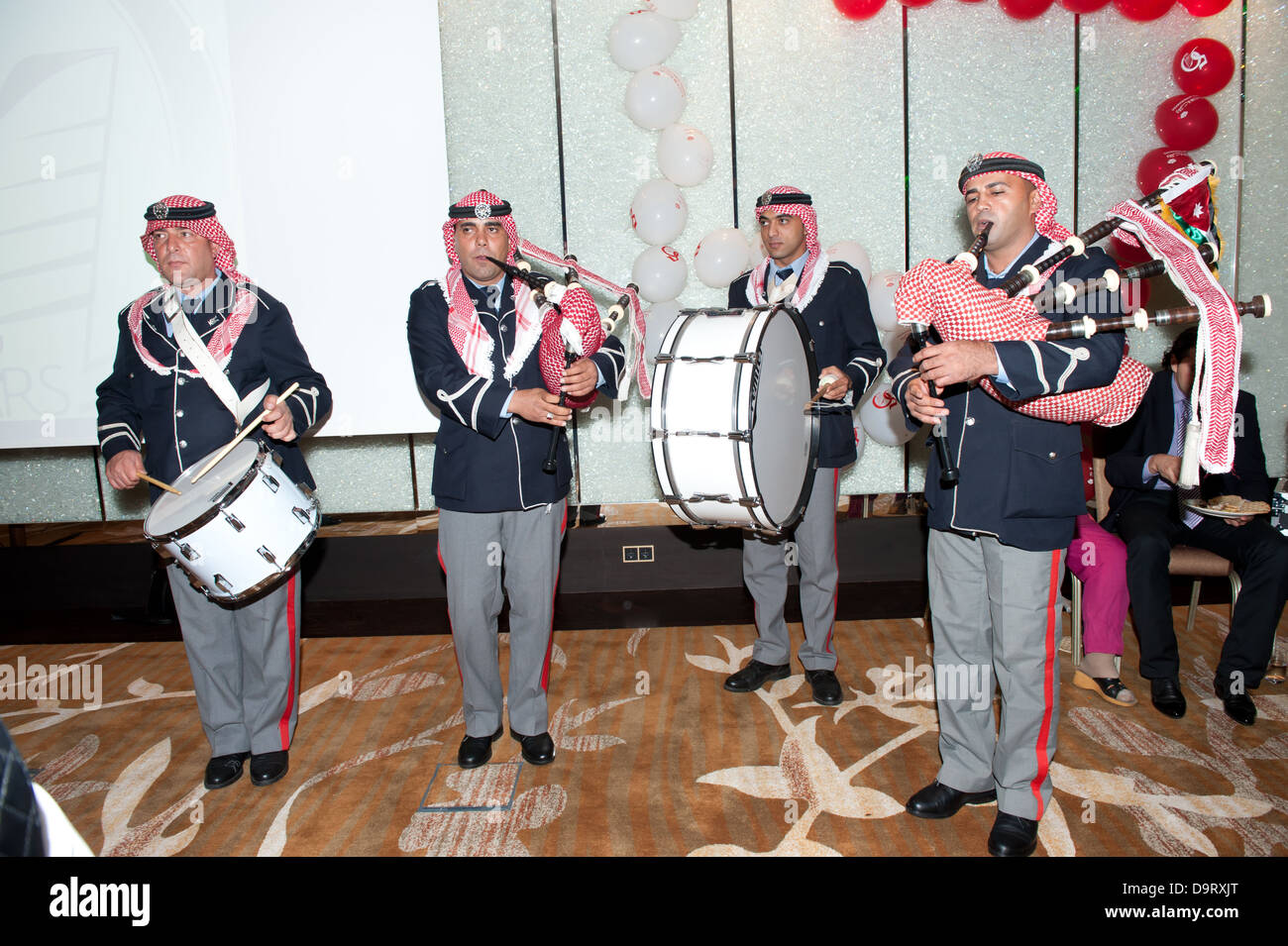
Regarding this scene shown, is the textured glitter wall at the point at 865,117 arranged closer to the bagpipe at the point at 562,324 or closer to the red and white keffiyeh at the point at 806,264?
the red and white keffiyeh at the point at 806,264

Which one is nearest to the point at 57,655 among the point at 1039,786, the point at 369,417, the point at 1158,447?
the point at 369,417

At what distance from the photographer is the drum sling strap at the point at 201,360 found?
2.52 meters

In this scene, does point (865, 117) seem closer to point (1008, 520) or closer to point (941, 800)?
point (1008, 520)

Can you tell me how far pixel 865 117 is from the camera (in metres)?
3.93

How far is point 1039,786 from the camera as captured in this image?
7.09ft

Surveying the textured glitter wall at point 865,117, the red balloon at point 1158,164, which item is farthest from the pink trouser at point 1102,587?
the red balloon at point 1158,164

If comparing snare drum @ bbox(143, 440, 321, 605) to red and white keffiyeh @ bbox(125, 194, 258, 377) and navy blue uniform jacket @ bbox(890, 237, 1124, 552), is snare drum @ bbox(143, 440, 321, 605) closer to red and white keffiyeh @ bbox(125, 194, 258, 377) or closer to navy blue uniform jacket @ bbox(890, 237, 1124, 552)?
red and white keffiyeh @ bbox(125, 194, 258, 377)

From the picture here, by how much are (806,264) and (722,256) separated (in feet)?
2.27

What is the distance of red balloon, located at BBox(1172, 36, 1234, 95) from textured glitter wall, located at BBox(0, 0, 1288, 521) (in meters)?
0.08

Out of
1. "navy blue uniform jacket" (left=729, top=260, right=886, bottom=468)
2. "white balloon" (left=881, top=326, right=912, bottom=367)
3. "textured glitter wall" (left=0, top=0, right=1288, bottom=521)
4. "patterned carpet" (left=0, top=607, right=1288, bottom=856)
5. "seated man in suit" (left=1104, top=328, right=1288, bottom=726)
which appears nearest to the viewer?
"patterned carpet" (left=0, top=607, right=1288, bottom=856)

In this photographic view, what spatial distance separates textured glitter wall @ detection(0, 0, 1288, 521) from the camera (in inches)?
151

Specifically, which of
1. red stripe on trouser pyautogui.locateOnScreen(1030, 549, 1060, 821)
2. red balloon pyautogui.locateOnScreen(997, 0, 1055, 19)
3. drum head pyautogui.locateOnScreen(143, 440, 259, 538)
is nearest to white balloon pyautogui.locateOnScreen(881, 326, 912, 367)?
red balloon pyautogui.locateOnScreen(997, 0, 1055, 19)

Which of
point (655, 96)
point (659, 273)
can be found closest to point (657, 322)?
point (659, 273)

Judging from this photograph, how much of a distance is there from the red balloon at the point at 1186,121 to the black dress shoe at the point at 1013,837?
3134mm
